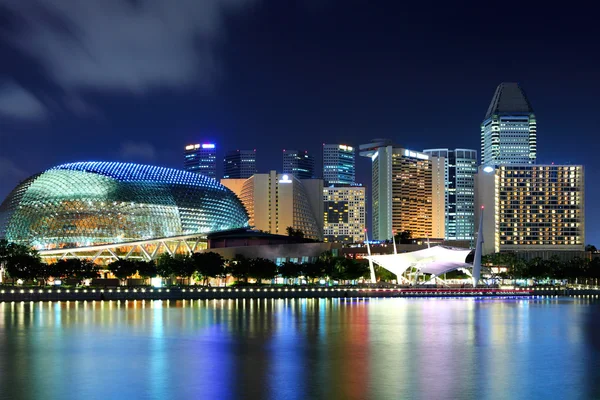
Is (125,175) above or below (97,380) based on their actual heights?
above

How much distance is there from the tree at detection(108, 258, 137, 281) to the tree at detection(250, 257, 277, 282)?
53.7 feet

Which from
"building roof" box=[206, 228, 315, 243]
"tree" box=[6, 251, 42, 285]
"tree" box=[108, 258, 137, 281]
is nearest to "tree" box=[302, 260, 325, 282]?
"building roof" box=[206, 228, 315, 243]

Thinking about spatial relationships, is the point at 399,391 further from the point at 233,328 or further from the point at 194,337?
the point at 233,328

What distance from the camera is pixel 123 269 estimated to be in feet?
348

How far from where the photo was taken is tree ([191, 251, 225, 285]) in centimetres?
10925

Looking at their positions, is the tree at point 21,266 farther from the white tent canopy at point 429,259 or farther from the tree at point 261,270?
the white tent canopy at point 429,259

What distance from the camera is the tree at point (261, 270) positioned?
11238cm

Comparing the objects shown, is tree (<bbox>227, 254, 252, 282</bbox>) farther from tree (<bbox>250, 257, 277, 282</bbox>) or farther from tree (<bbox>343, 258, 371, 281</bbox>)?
tree (<bbox>343, 258, 371, 281</bbox>)

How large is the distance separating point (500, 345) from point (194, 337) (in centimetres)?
1811

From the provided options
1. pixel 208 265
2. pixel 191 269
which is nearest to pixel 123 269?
pixel 191 269

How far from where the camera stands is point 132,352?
138ft

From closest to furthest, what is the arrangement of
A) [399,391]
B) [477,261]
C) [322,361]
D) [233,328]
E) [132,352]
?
[399,391], [322,361], [132,352], [233,328], [477,261]

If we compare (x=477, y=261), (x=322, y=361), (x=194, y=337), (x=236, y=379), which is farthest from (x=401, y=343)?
(x=477, y=261)

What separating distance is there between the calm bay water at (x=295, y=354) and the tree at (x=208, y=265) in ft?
127
